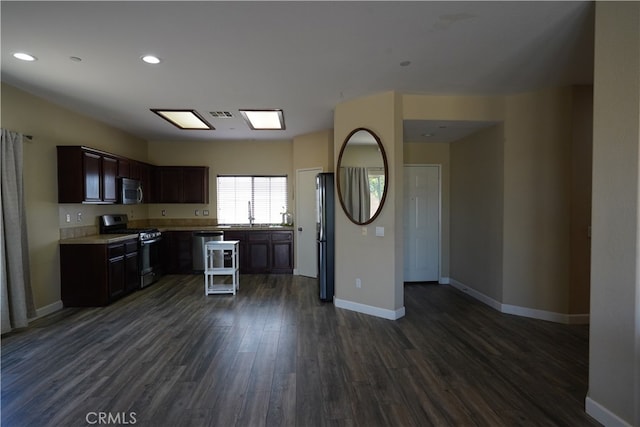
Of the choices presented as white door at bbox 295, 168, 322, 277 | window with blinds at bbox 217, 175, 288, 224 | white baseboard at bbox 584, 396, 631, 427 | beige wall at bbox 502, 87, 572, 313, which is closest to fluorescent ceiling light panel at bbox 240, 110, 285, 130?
white door at bbox 295, 168, 322, 277

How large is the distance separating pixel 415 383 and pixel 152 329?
114 inches

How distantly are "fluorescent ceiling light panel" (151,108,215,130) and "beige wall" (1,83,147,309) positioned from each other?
128 centimetres

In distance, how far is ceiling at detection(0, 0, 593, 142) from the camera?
209cm

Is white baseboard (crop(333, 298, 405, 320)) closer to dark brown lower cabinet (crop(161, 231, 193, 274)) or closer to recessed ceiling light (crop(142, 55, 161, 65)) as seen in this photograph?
dark brown lower cabinet (crop(161, 231, 193, 274))

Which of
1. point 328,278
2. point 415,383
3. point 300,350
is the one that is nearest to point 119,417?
point 300,350

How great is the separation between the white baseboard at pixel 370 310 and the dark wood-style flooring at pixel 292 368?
0.09 m

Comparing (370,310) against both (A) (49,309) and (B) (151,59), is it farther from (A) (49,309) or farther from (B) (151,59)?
(A) (49,309)

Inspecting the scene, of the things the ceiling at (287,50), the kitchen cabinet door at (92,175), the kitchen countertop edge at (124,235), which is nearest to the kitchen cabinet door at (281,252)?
the kitchen countertop edge at (124,235)

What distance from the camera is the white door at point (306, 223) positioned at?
5.73 meters

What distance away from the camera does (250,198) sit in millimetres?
6559

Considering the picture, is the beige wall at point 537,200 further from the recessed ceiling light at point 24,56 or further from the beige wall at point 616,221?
the recessed ceiling light at point 24,56

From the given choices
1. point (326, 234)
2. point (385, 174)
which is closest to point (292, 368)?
point (326, 234)

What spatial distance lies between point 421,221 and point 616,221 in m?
3.35

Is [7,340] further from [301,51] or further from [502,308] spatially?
[502,308]
